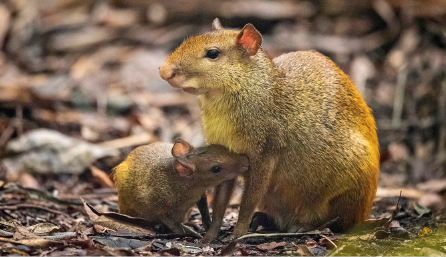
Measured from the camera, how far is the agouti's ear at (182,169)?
5.88 m

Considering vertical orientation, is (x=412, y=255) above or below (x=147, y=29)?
below

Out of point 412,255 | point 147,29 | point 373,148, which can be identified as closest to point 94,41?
point 147,29

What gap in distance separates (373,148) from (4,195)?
4.61m

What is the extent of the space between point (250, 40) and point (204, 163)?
1442 mm

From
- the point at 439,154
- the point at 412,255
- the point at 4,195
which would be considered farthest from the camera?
the point at 439,154

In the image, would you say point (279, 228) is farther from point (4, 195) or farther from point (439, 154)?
point (439, 154)

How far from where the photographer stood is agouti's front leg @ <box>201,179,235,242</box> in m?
5.66

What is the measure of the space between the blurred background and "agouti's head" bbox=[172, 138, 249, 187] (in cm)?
244

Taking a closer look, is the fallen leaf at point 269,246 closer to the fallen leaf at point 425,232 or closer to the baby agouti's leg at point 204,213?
the baby agouti's leg at point 204,213

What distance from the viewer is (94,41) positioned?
12.1 metres

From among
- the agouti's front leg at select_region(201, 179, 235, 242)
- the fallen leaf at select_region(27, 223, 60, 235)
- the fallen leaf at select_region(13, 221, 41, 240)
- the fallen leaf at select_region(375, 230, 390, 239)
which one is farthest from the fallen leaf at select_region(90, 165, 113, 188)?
the fallen leaf at select_region(375, 230, 390, 239)

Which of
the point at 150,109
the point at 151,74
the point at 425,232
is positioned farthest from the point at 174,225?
the point at 151,74

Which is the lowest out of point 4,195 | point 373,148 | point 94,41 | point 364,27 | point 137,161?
point 4,195

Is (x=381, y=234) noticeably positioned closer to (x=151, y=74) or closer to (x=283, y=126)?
(x=283, y=126)
